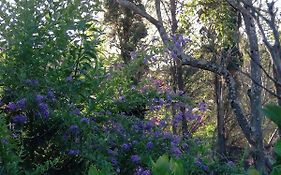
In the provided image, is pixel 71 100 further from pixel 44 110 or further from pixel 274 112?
pixel 274 112

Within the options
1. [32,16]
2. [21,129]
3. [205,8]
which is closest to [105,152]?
[21,129]

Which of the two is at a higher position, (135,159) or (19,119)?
(19,119)

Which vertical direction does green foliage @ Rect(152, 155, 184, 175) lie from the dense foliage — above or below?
below

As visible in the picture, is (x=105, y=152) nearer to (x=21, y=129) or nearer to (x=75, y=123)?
(x=75, y=123)

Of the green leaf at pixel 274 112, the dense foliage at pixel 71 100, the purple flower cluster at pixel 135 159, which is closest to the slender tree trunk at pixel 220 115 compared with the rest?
the dense foliage at pixel 71 100

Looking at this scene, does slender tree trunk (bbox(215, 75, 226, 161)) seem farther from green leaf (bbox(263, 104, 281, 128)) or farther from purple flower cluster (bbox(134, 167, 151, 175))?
green leaf (bbox(263, 104, 281, 128))

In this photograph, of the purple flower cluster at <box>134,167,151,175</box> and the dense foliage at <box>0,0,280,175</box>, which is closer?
the dense foliage at <box>0,0,280,175</box>

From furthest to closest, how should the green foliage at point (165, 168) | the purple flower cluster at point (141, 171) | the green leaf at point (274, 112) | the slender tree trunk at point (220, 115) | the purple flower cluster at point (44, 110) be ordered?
the slender tree trunk at point (220, 115)
the purple flower cluster at point (141, 171)
the purple flower cluster at point (44, 110)
the green leaf at point (274, 112)
the green foliage at point (165, 168)

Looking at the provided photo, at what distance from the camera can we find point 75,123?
4496mm

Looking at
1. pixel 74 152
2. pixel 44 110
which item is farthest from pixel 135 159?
pixel 44 110

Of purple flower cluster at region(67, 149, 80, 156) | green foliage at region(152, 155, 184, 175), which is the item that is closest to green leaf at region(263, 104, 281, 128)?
green foliage at region(152, 155, 184, 175)

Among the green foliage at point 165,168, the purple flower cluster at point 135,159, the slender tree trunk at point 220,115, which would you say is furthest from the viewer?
the slender tree trunk at point 220,115

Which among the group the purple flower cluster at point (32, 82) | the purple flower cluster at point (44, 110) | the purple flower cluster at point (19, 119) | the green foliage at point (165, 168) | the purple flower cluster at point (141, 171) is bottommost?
the green foliage at point (165, 168)

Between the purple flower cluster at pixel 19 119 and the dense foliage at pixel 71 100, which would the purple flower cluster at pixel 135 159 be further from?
the purple flower cluster at pixel 19 119
